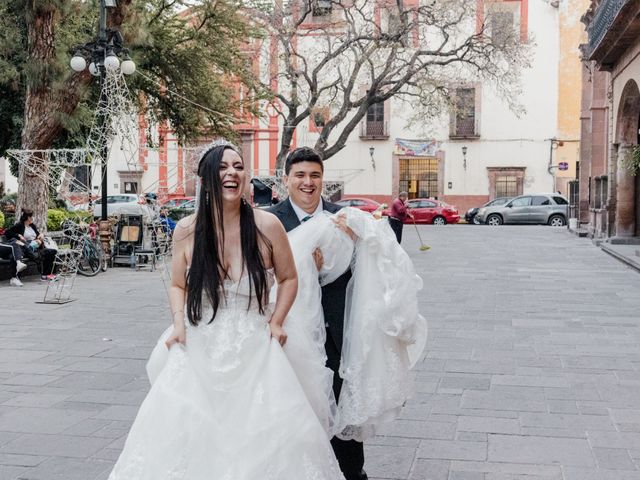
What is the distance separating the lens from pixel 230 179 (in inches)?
130

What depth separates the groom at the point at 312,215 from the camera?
3832 mm

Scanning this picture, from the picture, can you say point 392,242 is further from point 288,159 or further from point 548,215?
point 548,215

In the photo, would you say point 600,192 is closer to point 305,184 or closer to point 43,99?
point 43,99

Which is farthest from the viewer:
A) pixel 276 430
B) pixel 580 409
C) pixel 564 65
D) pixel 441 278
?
pixel 564 65

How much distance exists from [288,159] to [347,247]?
0.51 meters

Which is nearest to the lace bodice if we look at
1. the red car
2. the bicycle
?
the bicycle

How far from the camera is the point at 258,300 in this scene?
3.31 metres

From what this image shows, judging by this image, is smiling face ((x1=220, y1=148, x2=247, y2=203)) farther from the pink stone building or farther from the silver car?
the silver car

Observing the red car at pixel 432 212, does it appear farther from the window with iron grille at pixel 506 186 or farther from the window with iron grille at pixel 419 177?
the window with iron grille at pixel 506 186

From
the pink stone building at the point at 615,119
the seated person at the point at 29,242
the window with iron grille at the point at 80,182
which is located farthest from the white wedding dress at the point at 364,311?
the pink stone building at the point at 615,119

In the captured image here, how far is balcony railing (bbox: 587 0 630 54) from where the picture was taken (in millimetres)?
16956

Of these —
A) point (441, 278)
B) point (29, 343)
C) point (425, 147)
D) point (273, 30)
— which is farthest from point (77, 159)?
point (425, 147)

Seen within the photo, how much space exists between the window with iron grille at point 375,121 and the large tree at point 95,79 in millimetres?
15739

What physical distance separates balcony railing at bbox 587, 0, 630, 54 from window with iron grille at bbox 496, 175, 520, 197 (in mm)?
19771
